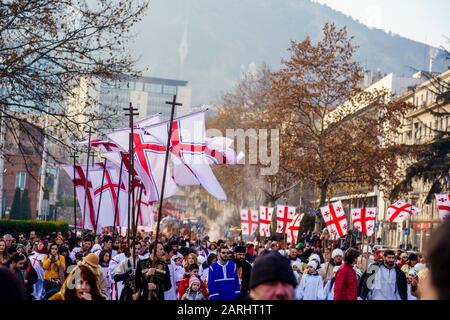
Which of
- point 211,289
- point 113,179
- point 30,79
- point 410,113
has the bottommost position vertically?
point 211,289

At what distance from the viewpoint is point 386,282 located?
15797mm

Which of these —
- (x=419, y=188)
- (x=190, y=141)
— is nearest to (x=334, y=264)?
(x=190, y=141)

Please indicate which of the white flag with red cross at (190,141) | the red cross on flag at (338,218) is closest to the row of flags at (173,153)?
the white flag with red cross at (190,141)

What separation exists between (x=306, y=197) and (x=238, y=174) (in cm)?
3011

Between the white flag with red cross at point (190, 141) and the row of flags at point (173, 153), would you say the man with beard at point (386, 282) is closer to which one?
the row of flags at point (173, 153)

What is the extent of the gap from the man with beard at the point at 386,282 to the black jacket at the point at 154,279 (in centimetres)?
328

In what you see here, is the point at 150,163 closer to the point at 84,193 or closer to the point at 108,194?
the point at 108,194

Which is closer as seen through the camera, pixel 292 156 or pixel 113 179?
pixel 113 179

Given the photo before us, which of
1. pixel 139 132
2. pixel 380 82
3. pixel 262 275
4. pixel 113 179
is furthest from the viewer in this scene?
pixel 380 82

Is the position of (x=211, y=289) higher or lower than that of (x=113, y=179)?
lower

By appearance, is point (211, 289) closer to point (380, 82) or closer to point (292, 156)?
point (292, 156)

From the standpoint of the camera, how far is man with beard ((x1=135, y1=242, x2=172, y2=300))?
45.2 feet

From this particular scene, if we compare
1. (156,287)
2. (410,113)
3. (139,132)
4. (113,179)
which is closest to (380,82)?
(410,113)

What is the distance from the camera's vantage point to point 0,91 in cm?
2780
